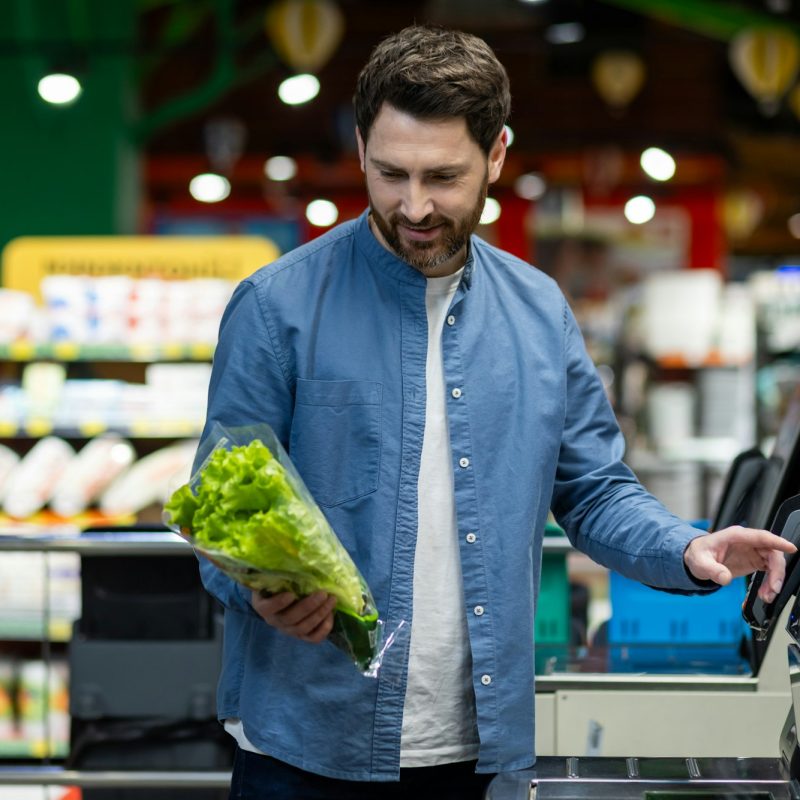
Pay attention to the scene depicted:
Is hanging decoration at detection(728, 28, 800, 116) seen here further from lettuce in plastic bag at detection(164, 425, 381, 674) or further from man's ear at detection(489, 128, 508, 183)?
lettuce in plastic bag at detection(164, 425, 381, 674)

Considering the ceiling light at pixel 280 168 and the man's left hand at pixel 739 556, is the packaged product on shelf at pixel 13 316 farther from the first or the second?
the ceiling light at pixel 280 168

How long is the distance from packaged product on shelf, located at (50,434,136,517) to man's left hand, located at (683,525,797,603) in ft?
13.8

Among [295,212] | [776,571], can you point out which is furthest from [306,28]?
[776,571]

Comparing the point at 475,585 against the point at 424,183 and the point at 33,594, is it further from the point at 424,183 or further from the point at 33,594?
the point at 33,594

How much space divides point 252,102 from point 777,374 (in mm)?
8511

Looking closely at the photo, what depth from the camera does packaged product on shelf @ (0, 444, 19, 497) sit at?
223 inches

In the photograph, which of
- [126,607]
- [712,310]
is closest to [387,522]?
[126,607]

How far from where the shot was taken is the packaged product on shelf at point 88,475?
18.4ft

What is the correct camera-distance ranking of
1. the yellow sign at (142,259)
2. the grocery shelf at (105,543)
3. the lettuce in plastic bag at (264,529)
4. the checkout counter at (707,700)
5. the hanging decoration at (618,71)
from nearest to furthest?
the lettuce in plastic bag at (264,529) → the checkout counter at (707,700) → the grocery shelf at (105,543) → the yellow sign at (142,259) → the hanging decoration at (618,71)

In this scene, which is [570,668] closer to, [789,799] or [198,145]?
[789,799]

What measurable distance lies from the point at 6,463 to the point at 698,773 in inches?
181

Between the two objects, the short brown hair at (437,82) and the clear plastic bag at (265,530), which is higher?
the short brown hair at (437,82)

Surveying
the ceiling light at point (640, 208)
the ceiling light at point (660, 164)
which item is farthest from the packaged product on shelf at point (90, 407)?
the ceiling light at point (640, 208)

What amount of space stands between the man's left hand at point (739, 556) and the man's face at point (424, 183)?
1.71 ft
